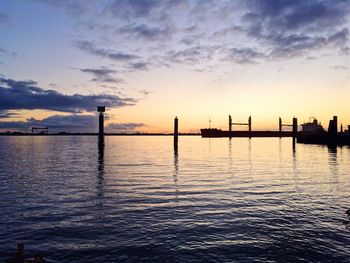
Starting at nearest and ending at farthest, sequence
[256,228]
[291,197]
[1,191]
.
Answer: [256,228]
[291,197]
[1,191]

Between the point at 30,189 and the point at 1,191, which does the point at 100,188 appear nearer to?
the point at 30,189

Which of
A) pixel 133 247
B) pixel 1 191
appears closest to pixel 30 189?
pixel 1 191

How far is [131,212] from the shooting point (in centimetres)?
1591

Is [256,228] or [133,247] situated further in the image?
[256,228]

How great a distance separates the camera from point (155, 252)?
34.6ft

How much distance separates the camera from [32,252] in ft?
35.0

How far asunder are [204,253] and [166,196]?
32.1ft

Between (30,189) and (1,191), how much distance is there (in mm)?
1845

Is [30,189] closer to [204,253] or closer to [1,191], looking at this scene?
[1,191]

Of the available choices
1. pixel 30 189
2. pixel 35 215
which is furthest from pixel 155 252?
pixel 30 189

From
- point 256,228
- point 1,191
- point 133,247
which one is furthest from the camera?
point 1,191

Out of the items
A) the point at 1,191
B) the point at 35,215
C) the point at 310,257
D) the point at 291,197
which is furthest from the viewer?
the point at 1,191

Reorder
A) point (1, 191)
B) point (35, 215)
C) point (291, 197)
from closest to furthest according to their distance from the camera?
1. point (35, 215)
2. point (291, 197)
3. point (1, 191)

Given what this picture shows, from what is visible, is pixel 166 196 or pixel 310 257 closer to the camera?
pixel 310 257
